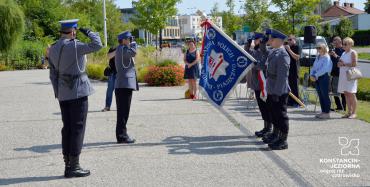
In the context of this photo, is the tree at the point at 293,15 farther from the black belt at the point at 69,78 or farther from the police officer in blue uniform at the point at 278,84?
the black belt at the point at 69,78

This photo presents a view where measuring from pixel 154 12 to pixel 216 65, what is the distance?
88.6 feet

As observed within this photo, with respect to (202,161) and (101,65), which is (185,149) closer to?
(202,161)

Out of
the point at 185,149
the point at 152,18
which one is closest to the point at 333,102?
the point at 185,149

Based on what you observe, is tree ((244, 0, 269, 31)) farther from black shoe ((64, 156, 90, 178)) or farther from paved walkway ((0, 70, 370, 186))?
black shoe ((64, 156, 90, 178))

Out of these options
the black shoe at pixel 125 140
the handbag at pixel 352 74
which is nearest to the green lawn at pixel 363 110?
the handbag at pixel 352 74

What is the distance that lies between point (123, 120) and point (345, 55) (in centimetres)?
526

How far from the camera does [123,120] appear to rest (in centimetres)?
858

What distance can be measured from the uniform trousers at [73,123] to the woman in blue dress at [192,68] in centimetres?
849

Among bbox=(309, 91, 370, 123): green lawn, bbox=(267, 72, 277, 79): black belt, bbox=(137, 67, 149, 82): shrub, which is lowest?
bbox=(309, 91, 370, 123): green lawn

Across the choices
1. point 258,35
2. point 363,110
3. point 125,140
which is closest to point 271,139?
point 258,35

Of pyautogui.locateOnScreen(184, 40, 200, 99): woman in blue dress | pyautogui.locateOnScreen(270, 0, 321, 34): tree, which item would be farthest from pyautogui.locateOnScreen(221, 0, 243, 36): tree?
pyautogui.locateOnScreen(184, 40, 200, 99): woman in blue dress

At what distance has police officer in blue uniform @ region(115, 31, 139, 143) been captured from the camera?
8.51 meters

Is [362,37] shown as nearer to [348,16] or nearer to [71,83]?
[348,16]

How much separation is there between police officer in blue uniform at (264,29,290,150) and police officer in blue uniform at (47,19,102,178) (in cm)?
289
